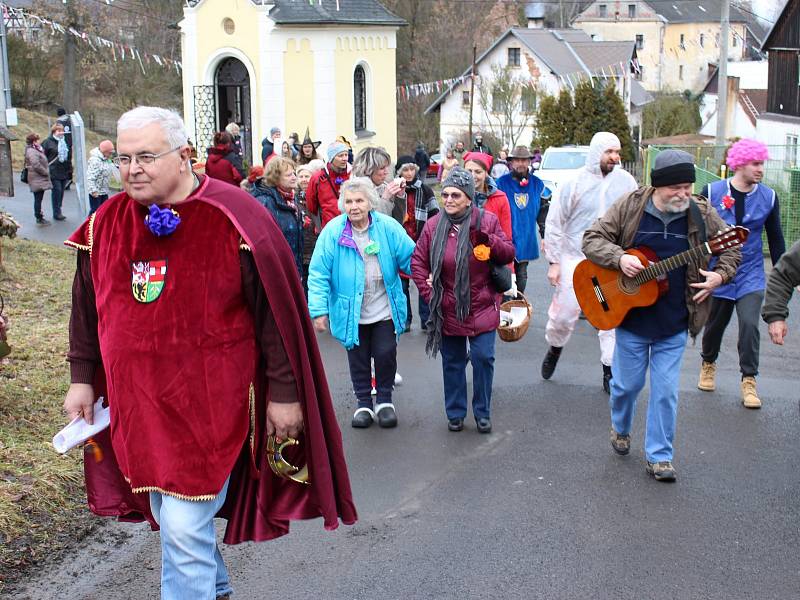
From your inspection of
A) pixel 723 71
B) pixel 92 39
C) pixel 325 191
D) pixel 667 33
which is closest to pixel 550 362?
pixel 325 191

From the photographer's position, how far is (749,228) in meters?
8.05

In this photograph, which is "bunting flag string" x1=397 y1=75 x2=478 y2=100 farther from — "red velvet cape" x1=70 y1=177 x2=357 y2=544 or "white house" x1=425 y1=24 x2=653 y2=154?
"red velvet cape" x1=70 y1=177 x2=357 y2=544

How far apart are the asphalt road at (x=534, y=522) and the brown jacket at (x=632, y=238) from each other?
1.06 metres

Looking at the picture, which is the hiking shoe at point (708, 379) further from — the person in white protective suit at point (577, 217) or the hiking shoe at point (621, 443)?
the hiking shoe at point (621, 443)

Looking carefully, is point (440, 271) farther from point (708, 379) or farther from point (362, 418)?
point (708, 379)

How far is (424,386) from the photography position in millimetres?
9016

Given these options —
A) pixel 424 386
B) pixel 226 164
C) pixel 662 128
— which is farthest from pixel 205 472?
pixel 662 128

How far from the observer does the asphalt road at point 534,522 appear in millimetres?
5148

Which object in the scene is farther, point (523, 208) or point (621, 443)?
point (523, 208)

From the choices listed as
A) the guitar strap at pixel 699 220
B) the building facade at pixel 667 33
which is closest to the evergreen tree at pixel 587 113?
the guitar strap at pixel 699 220

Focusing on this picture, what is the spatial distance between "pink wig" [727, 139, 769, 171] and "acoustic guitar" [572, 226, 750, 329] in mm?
1788

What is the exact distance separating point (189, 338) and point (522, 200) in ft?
26.4

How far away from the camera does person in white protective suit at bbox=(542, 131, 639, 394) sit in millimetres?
8414

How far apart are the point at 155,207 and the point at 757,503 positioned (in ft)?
13.1
